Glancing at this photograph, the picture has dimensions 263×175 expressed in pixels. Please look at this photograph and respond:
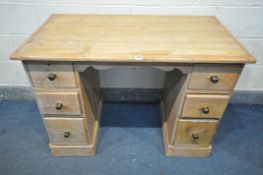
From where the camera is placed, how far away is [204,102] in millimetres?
1002

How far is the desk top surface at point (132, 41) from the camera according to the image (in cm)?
83

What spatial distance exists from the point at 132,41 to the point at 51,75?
0.40 m

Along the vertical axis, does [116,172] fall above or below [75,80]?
below

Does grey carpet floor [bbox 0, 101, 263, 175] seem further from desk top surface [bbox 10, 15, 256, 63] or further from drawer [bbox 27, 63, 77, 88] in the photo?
desk top surface [bbox 10, 15, 256, 63]

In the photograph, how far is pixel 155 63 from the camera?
0.88m

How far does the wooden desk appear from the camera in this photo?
2.79ft

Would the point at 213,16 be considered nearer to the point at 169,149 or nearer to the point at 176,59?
the point at 176,59

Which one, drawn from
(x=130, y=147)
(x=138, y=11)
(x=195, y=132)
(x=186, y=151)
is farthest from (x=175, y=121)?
(x=138, y=11)

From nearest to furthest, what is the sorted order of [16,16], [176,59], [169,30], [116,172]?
[176,59] → [169,30] → [116,172] → [16,16]

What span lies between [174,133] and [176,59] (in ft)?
1.70

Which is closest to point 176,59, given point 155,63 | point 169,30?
point 155,63

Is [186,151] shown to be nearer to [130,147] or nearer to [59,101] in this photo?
[130,147]

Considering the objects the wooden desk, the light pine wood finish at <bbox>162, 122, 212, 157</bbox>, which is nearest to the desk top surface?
the wooden desk

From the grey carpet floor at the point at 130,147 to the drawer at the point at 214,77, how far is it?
0.56 metres
